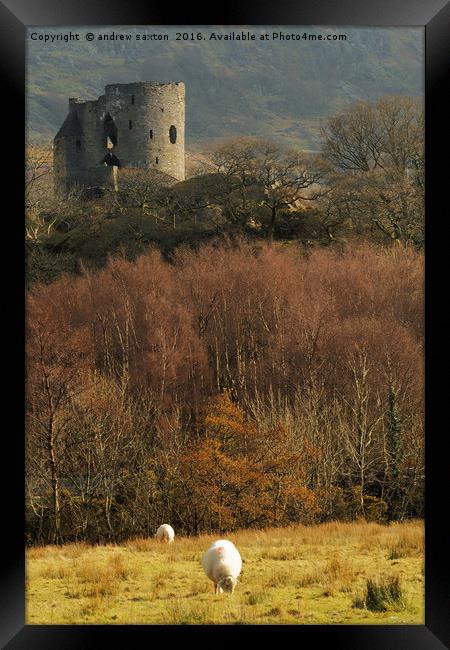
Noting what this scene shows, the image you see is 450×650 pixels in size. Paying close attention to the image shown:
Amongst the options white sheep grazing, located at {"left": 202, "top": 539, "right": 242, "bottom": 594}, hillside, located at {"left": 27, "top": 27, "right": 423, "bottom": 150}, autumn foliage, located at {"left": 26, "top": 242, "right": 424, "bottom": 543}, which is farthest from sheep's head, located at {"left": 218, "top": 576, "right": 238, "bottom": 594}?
hillside, located at {"left": 27, "top": 27, "right": 423, "bottom": 150}

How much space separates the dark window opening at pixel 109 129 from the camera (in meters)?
61.2

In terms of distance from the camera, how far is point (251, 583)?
1314 cm

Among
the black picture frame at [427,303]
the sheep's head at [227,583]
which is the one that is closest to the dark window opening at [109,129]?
the sheep's head at [227,583]

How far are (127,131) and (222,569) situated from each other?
5025 cm

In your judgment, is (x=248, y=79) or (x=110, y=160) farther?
(x=248, y=79)

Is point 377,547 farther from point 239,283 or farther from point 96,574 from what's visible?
point 239,283

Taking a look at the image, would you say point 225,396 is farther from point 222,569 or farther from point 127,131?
point 127,131

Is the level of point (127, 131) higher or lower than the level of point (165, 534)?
higher

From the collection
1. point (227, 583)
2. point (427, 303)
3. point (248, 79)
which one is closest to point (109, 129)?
point (248, 79)

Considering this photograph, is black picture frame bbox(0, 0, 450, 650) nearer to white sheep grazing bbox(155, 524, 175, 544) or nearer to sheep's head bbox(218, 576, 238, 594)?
sheep's head bbox(218, 576, 238, 594)

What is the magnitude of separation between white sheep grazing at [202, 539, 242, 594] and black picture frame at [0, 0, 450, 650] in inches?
141

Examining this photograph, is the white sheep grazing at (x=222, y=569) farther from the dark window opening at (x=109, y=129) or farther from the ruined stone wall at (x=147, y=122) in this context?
the dark window opening at (x=109, y=129)

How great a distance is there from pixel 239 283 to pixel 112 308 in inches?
196

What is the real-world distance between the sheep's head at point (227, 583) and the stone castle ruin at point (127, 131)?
154ft
